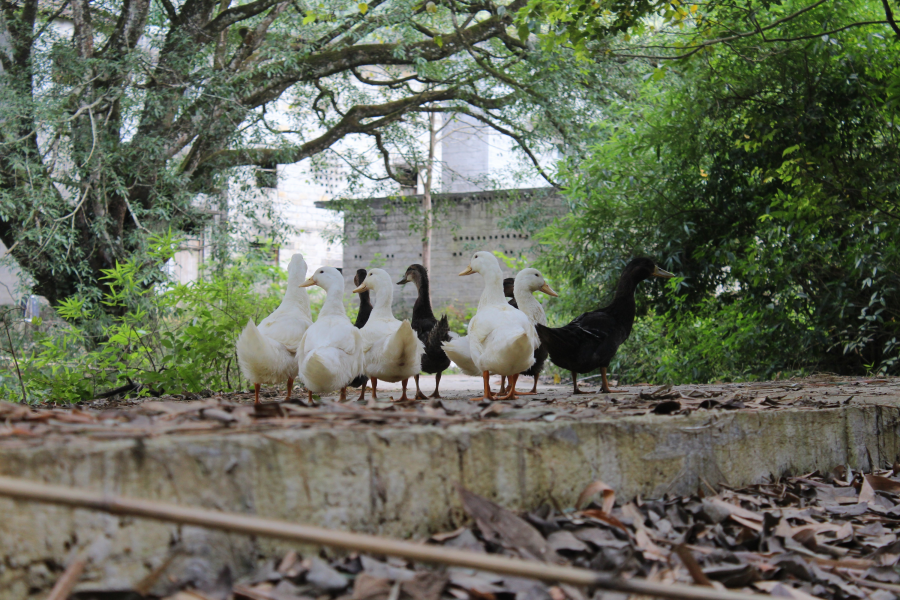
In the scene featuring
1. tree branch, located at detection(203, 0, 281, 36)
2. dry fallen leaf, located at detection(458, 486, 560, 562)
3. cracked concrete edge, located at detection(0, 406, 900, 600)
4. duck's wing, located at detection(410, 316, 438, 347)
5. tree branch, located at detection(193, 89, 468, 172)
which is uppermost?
tree branch, located at detection(203, 0, 281, 36)

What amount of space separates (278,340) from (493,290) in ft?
4.12

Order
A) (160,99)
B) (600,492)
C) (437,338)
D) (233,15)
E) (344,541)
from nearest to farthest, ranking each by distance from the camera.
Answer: (344,541) < (600,492) < (437,338) < (160,99) < (233,15)

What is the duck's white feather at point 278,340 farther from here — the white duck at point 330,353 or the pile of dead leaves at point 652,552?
the pile of dead leaves at point 652,552

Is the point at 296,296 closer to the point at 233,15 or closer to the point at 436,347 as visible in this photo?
the point at 436,347

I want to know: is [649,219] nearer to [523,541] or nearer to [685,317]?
[685,317]

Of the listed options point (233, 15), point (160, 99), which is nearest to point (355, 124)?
point (233, 15)

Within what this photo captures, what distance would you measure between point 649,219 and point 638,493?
4.65m

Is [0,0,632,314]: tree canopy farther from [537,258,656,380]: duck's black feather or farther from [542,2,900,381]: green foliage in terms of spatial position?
[537,258,656,380]: duck's black feather

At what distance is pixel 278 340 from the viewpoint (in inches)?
149

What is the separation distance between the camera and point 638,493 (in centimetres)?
203

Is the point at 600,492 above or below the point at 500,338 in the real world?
below

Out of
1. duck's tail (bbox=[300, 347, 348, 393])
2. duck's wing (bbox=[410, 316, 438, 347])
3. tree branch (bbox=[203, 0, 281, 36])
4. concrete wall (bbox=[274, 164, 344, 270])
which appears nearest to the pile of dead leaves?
duck's tail (bbox=[300, 347, 348, 393])

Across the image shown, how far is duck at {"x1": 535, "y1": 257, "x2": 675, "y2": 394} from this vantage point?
4.03 meters

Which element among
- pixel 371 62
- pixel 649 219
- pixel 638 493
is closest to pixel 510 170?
pixel 371 62
